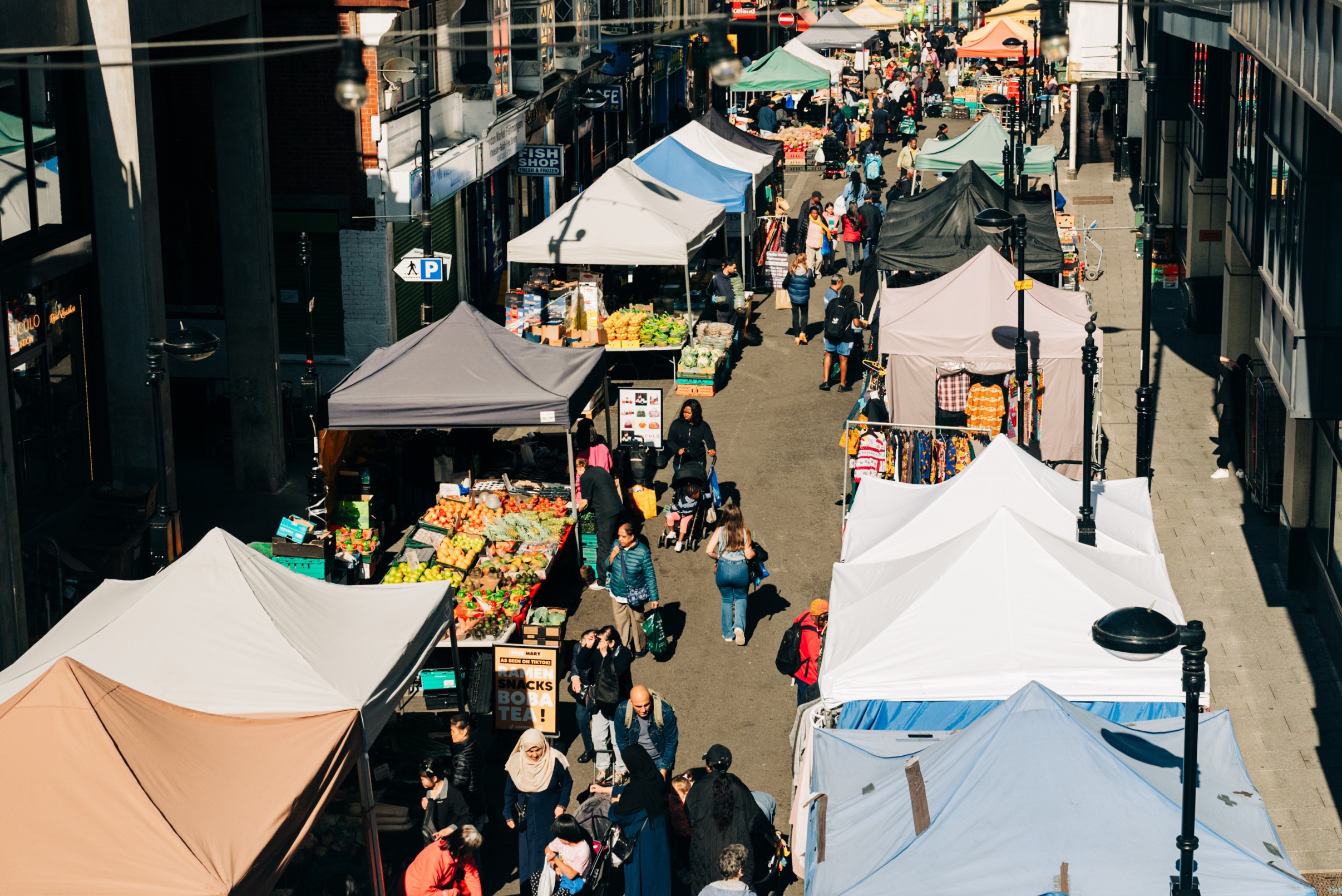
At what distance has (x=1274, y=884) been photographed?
8.95m

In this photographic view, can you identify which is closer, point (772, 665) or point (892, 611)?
point (892, 611)

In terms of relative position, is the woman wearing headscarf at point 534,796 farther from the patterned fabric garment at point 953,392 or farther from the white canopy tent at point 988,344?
the patterned fabric garment at point 953,392

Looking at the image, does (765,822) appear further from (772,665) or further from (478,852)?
(772,665)

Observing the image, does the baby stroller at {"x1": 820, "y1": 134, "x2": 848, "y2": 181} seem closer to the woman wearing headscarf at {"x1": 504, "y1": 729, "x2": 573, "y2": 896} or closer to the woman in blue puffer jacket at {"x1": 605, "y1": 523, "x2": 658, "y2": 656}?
the woman in blue puffer jacket at {"x1": 605, "y1": 523, "x2": 658, "y2": 656}

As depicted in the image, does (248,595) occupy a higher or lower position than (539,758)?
higher

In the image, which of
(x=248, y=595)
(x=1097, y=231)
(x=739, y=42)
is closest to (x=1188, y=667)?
(x=248, y=595)

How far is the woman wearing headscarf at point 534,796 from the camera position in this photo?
472 inches

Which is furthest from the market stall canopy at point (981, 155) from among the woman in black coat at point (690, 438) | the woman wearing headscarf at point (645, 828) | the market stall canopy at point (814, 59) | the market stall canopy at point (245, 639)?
the woman wearing headscarf at point (645, 828)

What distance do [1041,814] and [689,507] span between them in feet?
32.9

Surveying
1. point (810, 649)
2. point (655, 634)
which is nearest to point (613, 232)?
point (655, 634)

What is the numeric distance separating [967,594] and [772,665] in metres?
3.85

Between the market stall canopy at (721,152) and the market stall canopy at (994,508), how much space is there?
18939 mm

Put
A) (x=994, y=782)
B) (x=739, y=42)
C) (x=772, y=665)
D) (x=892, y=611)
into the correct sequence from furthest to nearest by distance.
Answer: (x=739, y=42), (x=772, y=665), (x=892, y=611), (x=994, y=782)

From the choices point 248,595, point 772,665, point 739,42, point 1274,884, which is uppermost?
point 739,42
